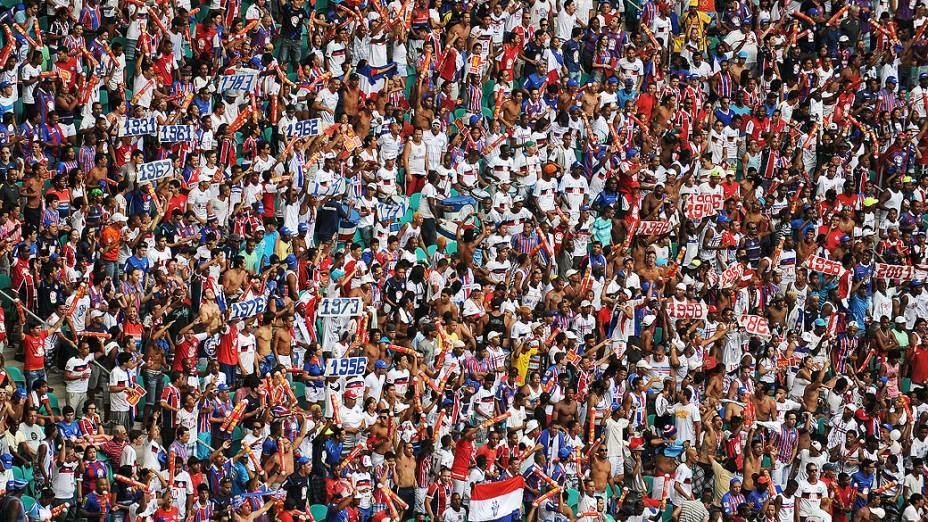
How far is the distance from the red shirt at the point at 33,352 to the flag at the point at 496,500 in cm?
498

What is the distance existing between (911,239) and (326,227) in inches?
342

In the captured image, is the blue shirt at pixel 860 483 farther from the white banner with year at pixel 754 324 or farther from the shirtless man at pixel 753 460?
the white banner with year at pixel 754 324

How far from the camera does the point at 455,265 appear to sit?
23906 millimetres

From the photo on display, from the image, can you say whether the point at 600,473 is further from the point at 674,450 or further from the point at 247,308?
the point at 247,308

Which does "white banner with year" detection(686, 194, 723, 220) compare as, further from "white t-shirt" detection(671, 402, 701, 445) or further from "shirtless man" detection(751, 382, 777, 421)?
"white t-shirt" detection(671, 402, 701, 445)

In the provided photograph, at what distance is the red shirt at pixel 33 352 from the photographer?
66.5 feet

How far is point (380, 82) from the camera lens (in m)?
25.5

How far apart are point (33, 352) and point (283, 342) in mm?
2957

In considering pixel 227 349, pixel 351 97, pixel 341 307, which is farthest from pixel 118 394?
pixel 351 97

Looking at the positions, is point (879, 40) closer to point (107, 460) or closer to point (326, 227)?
point (326, 227)

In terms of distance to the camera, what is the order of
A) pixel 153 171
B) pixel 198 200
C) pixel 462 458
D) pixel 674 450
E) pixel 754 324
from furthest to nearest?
pixel 754 324 < pixel 198 200 < pixel 674 450 < pixel 153 171 < pixel 462 458

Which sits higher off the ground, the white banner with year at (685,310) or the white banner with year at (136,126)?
the white banner with year at (136,126)

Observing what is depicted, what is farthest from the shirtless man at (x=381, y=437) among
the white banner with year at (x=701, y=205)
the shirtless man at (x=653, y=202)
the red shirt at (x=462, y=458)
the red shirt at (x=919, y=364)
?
the red shirt at (x=919, y=364)

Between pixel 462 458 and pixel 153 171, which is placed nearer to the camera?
pixel 462 458
